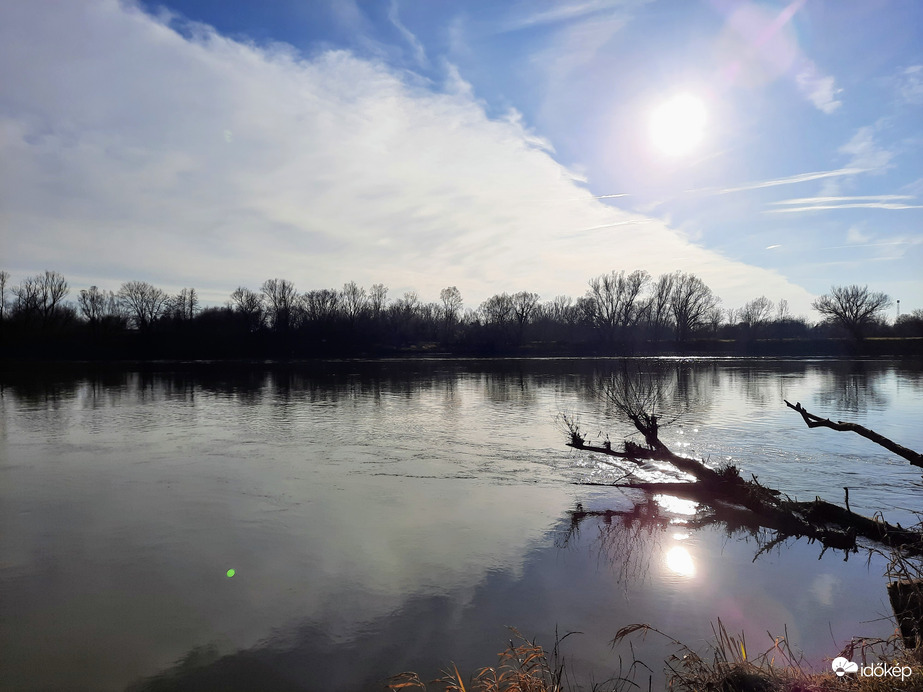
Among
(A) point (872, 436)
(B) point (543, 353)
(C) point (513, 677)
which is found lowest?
(C) point (513, 677)

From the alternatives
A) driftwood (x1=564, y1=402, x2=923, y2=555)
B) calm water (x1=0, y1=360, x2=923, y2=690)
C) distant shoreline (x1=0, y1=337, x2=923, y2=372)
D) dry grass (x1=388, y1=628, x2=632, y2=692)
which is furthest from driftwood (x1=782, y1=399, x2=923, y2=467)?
distant shoreline (x1=0, y1=337, x2=923, y2=372)

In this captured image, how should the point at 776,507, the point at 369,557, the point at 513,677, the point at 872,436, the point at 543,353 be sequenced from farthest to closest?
the point at 543,353 < the point at 776,507 < the point at 369,557 < the point at 872,436 < the point at 513,677

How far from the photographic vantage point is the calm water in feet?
21.1

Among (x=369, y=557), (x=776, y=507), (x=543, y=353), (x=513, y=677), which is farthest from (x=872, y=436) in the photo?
(x=543, y=353)

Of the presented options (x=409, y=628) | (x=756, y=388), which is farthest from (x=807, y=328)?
(x=409, y=628)

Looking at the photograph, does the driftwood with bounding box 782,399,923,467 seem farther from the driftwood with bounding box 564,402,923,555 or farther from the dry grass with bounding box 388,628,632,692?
the dry grass with bounding box 388,628,632,692

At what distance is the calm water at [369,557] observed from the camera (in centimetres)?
644

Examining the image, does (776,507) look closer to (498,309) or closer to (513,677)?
(513,677)

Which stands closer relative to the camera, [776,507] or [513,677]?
[513,677]

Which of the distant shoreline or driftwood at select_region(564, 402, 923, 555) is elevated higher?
the distant shoreline

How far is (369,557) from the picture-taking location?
9.08 metres

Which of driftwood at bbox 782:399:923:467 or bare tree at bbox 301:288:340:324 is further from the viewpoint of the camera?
bare tree at bbox 301:288:340:324

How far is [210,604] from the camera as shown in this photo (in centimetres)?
752

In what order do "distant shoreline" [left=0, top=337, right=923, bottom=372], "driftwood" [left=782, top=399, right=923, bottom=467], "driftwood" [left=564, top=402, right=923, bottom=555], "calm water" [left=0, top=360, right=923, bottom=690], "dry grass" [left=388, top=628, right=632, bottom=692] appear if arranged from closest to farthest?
"dry grass" [left=388, top=628, right=632, bottom=692]
"calm water" [left=0, top=360, right=923, bottom=690]
"driftwood" [left=782, top=399, right=923, bottom=467]
"driftwood" [left=564, top=402, right=923, bottom=555]
"distant shoreline" [left=0, top=337, right=923, bottom=372]
